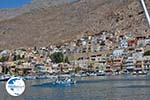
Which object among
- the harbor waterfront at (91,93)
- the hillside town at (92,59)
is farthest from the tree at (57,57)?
the harbor waterfront at (91,93)

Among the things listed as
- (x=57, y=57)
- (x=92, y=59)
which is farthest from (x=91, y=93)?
(x=57, y=57)

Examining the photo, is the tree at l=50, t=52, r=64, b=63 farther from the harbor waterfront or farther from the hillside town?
the harbor waterfront

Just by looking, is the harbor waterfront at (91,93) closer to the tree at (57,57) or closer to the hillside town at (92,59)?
the hillside town at (92,59)

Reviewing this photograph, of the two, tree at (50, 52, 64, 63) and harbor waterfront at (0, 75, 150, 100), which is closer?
harbor waterfront at (0, 75, 150, 100)

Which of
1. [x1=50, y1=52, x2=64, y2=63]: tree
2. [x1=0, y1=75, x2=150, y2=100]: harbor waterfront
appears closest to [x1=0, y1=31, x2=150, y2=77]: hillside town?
[x1=50, y1=52, x2=64, y2=63]: tree

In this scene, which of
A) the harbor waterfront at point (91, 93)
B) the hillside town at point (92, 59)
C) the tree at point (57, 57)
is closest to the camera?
the harbor waterfront at point (91, 93)

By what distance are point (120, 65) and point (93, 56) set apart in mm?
18963

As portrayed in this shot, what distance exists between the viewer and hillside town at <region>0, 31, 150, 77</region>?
10450cm

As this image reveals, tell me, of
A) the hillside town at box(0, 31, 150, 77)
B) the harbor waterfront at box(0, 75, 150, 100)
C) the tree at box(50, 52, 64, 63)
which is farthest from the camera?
the tree at box(50, 52, 64, 63)

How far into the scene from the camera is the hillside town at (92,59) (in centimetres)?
10450

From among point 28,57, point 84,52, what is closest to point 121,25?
point 84,52

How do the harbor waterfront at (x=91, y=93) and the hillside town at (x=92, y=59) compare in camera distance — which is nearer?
the harbor waterfront at (x=91, y=93)

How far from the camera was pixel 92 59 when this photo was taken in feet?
384

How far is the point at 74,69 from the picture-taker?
110 metres
